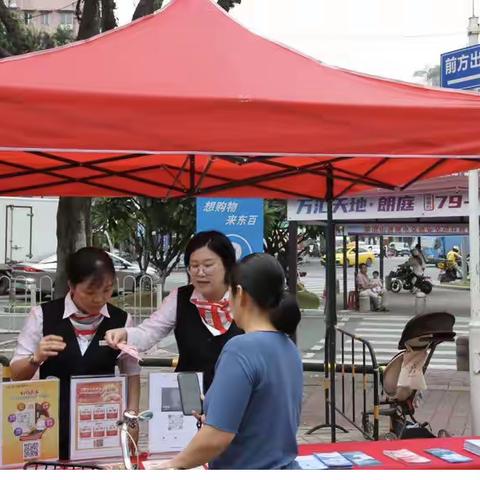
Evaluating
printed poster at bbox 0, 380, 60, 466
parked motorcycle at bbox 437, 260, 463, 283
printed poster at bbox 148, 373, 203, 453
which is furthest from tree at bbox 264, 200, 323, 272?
printed poster at bbox 0, 380, 60, 466

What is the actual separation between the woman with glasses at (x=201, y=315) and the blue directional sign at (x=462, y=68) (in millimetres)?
3491

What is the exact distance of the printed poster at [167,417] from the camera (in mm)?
2961

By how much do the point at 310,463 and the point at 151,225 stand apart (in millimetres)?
13892

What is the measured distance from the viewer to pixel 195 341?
3.24 m

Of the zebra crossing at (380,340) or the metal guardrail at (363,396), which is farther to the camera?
the zebra crossing at (380,340)

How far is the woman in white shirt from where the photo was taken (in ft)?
10.0

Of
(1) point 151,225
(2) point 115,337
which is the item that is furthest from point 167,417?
(1) point 151,225

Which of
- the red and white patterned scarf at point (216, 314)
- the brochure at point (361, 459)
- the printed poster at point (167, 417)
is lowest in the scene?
the brochure at point (361, 459)

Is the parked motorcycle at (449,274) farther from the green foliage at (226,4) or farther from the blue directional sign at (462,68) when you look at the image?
the blue directional sign at (462,68)

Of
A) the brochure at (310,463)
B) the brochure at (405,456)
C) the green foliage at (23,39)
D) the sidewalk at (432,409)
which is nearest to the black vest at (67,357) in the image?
the brochure at (310,463)

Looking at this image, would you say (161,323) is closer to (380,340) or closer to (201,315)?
(201,315)

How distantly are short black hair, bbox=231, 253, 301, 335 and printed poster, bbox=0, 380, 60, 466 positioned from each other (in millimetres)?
1116

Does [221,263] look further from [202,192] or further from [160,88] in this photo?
[202,192]

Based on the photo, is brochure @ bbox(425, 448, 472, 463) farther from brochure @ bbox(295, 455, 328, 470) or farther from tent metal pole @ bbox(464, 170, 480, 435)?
tent metal pole @ bbox(464, 170, 480, 435)
